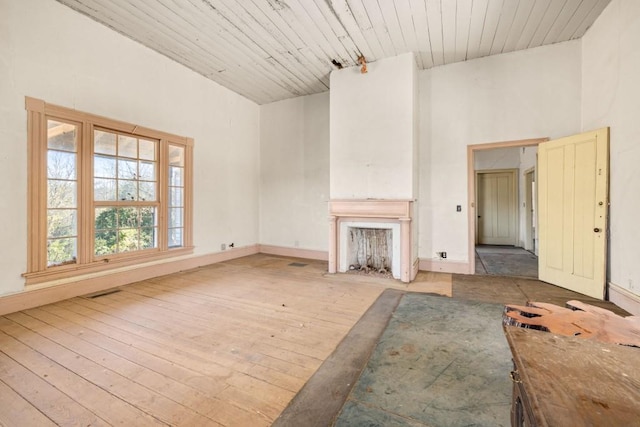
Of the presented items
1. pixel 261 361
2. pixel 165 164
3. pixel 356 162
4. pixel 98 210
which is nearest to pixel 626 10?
pixel 356 162

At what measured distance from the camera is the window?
3.02m

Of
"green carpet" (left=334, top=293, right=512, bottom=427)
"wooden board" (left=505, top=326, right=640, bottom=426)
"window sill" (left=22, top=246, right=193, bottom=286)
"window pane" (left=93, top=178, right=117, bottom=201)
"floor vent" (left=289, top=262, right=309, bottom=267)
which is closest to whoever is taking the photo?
"wooden board" (left=505, top=326, right=640, bottom=426)

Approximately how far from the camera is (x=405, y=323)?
256 cm

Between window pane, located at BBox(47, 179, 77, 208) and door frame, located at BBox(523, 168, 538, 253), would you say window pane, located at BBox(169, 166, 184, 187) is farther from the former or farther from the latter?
door frame, located at BBox(523, 168, 538, 253)

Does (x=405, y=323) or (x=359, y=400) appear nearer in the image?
(x=359, y=400)

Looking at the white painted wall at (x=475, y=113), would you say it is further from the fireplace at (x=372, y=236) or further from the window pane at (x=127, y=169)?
the window pane at (x=127, y=169)

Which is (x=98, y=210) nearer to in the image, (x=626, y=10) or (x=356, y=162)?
(x=356, y=162)

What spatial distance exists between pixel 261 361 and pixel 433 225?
3.58 meters

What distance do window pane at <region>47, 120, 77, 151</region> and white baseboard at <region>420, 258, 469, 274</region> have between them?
5.12 meters

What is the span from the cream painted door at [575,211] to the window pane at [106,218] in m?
5.91

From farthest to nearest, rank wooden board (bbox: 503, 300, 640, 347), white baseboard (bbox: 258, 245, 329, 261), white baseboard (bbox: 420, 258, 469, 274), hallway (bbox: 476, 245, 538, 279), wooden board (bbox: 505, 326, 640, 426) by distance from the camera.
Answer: white baseboard (bbox: 258, 245, 329, 261) → hallway (bbox: 476, 245, 538, 279) → white baseboard (bbox: 420, 258, 469, 274) → wooden board (bbox: 503, 300, 640, 347) → wooden board (bbox: 505, 326, 640, 426)

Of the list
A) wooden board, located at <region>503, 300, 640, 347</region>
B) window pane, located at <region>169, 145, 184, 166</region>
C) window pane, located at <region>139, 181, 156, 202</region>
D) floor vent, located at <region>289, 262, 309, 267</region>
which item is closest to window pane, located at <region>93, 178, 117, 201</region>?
window pane, located at <region>139, 181, 156, 202</region>

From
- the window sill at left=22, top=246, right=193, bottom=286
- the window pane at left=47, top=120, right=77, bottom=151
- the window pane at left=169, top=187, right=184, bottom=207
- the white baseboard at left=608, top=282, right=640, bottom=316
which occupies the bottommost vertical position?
the white baseboard at left=608, top=282, right=640, bottom=316

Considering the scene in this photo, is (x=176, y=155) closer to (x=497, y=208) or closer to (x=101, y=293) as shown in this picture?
(x=101, y=293)
